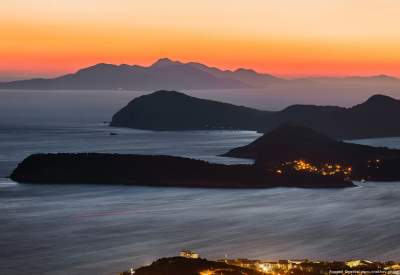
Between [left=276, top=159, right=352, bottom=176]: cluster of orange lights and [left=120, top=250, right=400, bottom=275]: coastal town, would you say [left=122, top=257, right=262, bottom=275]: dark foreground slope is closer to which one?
[left=120, top=250, right=400, bottom=275]: coastal town

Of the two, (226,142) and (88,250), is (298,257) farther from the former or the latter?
(226,142)

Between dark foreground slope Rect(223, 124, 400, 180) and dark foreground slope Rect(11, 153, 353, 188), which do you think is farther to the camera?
dark foreground slope Rect(223, 124, 400, 180)

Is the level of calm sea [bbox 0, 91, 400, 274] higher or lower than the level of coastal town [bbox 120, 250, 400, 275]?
lower

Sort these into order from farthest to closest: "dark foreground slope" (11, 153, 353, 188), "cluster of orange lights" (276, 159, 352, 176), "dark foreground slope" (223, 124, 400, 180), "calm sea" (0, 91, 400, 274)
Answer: "cluster of orange lights" (276, 159, 352, 176)
"dark foreground slope" (223, 124, 400, 180)
"dark foreground slope" (11, 153, 353, 188)
"calm sea" (0, 91, 400, 274)

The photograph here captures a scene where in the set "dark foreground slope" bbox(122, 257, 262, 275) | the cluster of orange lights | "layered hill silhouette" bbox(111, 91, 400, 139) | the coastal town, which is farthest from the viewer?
"layered hill silhouette" bbox(111, 91, 400, 139)

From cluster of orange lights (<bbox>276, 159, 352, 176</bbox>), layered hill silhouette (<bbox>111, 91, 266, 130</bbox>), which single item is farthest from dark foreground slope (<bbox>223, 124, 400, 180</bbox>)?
layered hill silhouette (<bbox>111, 91, 266, 130</bbox>)

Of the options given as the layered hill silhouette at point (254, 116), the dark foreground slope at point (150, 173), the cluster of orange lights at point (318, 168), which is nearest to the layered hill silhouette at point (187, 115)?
the layered hill silhouette at point (254, 116)

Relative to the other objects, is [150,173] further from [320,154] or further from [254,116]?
[254,116]
